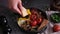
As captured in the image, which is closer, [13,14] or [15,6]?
[15,6]

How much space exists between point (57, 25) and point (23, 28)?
0.17m

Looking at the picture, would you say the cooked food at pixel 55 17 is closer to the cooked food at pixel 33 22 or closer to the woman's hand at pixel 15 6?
the cooked food at pixel 33 22

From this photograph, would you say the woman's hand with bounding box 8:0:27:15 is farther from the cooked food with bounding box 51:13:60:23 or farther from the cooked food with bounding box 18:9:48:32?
the cooked food with bounding box 51:13:60:23

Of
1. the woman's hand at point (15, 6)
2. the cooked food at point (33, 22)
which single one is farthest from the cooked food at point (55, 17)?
the woman's hand at point (15, 6)

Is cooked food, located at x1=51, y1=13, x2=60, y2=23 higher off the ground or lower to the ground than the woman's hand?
lower

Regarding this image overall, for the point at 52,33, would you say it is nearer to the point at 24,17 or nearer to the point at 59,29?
the point at 59,29

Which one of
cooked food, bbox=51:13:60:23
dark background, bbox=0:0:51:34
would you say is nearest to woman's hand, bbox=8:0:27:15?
dark background, bbox=0:0:51:34

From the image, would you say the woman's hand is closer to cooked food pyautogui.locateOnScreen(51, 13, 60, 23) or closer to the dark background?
the dark background

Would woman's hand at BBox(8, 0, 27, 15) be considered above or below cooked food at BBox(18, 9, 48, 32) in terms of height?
above

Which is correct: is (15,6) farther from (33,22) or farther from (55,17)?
(55,17)

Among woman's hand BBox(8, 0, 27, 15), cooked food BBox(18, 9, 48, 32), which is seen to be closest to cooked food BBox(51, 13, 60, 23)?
cooked food BBox(18, 9, 48, 32)

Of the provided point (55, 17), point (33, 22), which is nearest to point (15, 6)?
point (33, 22)

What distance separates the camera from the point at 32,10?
956 millimetres

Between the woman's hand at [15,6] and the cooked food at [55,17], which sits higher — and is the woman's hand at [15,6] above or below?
above
